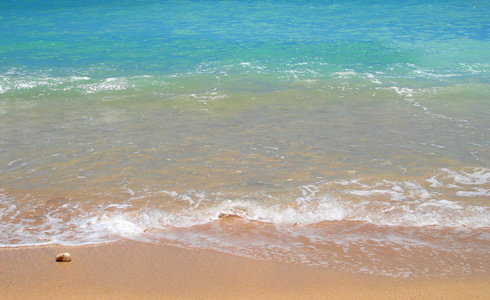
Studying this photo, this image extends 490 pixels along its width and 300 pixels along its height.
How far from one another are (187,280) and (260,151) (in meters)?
3.02

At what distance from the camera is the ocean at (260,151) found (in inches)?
152

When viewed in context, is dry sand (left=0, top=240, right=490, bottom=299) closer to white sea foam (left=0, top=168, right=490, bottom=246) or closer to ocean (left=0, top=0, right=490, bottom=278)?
ocean (left=0, top=0, right=490, bottom=278)

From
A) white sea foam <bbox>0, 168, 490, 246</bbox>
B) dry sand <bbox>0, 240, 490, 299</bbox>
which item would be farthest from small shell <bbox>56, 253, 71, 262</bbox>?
white sea foam <bbox>0, 168, 490, 246</bbox>

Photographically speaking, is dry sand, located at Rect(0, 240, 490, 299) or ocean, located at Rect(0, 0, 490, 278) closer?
dry sand, located at Rect(0, 240, 490, 299)

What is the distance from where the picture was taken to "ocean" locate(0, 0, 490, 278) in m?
3.86

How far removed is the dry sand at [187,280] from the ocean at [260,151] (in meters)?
0.17

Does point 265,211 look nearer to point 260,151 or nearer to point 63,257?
point 260,151

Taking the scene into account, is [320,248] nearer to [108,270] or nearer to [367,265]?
[367,265]

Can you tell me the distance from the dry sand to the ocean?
175mm

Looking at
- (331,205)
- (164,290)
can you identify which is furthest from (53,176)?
(331,205)

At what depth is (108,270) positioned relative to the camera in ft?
10.8

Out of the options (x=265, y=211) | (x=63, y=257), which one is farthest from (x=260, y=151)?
(x=63, y=257)

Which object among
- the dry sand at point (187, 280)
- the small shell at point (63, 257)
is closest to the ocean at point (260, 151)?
the dry sand at point (187, 280)

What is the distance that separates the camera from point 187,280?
3170 millimetres
